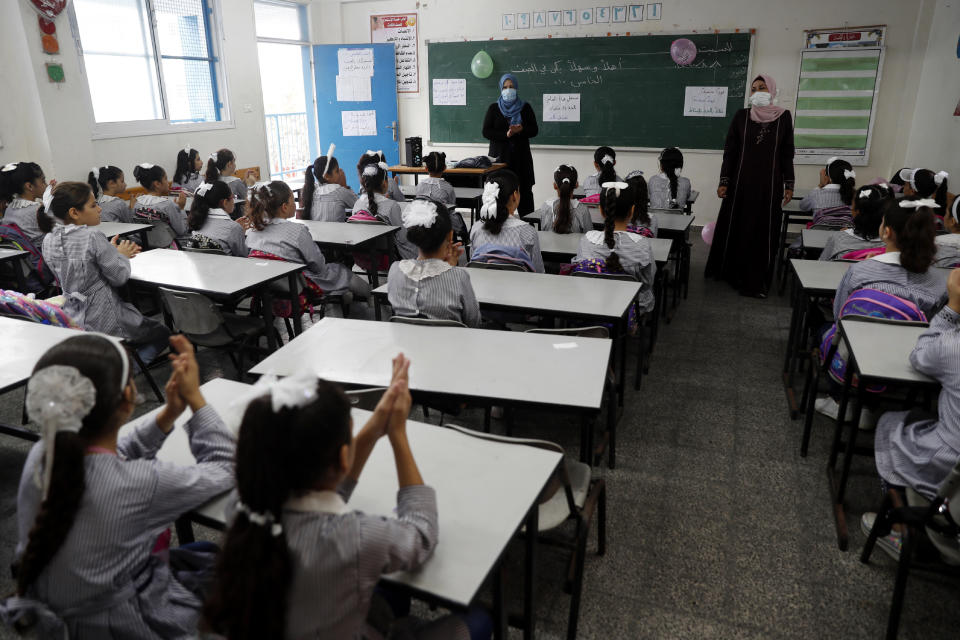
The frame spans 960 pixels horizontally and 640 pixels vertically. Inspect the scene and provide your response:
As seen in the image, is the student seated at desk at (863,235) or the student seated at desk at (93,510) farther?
the student seated at desk at (863,235)

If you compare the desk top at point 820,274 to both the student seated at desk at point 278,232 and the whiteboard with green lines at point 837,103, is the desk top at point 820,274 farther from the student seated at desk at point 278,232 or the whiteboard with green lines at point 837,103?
the whiteboard with green lines at point 837,103

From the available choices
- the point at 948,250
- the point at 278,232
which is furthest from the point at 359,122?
the point at 948,250

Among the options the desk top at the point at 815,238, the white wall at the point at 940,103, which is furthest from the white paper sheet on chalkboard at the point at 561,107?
the desk top at the point at 815,238

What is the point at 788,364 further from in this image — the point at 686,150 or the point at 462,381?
the point at 686,150

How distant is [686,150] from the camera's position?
7.00 metres

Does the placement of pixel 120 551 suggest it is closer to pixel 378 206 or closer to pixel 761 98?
pixel 378 206

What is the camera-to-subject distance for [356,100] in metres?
8.12

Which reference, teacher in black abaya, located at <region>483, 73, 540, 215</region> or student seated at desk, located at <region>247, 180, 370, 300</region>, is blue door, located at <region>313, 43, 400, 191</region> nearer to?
teacher in black abaya, located at <region>483, 73, 540, 215</region>

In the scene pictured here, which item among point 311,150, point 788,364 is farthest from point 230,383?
point 311,150

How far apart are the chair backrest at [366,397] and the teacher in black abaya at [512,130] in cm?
526

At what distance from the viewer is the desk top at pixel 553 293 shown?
8.52 ft

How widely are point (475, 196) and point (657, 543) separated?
3853mm

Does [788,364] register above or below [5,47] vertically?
below

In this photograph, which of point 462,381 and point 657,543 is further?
point 657,543
